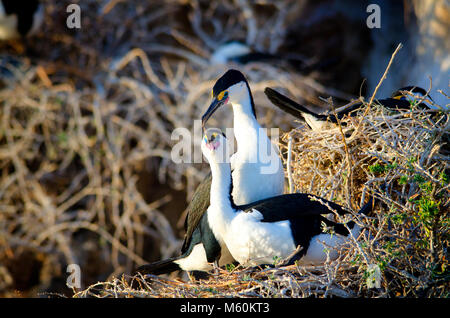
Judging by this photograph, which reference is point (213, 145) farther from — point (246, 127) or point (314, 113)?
point (314, 113)

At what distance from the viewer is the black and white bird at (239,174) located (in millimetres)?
2602

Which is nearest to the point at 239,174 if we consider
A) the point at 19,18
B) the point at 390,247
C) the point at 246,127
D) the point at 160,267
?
the point at 246,127

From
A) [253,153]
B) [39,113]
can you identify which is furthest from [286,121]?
[253,153]

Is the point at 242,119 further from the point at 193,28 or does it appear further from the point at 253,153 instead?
the point at 193,28

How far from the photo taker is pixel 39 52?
4.86 m

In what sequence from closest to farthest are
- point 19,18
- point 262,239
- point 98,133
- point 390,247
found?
point 390,247, point 262,239, point 98,133, point 19,18

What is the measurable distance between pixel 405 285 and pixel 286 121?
2.88 m

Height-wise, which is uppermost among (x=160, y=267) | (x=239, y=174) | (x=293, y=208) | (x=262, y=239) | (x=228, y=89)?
(x=228, y=89)

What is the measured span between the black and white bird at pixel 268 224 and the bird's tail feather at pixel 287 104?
1.88 feet

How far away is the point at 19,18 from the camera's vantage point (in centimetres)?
466

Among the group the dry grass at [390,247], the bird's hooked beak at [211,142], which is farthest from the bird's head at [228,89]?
the dry grass at [390,247]

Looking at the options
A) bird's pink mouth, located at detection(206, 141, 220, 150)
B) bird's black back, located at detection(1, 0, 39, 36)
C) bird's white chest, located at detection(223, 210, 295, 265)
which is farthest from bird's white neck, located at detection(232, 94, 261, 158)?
bird's black back, located at detection(1, 0, 39, 36)

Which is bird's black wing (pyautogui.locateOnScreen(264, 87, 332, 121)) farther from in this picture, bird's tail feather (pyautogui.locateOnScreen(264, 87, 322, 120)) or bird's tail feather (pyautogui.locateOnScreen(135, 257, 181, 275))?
bird's tail feather (pyautogui.locateOnScreen(135, 257, 181, 275))

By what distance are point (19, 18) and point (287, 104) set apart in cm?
271
